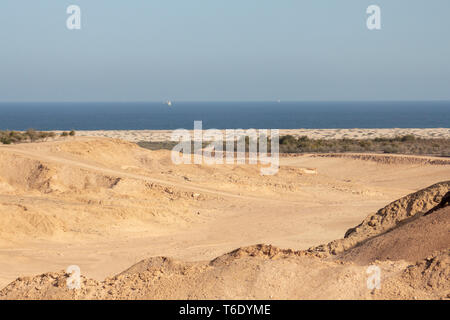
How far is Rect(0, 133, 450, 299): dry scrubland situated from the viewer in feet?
27.6

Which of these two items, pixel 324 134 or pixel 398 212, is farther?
pixel 324 134

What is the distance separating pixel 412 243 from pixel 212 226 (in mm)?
11966

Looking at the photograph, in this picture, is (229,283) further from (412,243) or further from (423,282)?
(412,243)

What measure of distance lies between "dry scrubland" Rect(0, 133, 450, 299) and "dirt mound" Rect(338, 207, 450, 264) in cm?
3

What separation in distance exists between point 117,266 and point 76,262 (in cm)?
117

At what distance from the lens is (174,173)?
29891 millimetres

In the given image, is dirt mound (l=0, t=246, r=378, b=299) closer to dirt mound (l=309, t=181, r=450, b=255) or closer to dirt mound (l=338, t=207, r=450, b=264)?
dirt mound (l=338, t=207, r=450, b=264)

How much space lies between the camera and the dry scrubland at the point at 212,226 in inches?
331

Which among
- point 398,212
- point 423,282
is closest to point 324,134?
point 398,212

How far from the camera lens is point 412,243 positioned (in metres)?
9.79

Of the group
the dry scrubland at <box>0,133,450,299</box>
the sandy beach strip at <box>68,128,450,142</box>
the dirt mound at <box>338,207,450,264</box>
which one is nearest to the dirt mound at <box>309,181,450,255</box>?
the dry scrubland at <box>0,133,450,299</box>
